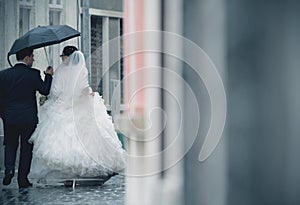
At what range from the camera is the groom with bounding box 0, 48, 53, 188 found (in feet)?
34.0

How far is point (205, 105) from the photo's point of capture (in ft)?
9.27

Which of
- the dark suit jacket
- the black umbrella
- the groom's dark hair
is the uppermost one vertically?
the black umbrella

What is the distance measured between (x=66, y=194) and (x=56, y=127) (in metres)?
1.23

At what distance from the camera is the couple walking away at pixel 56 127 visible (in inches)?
410

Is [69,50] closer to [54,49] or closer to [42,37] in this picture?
[42,37]

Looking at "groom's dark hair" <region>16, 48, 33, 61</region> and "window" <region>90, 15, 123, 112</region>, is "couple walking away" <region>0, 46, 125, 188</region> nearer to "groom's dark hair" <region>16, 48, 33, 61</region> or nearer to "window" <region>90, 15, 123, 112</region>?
"groom's dark hair" <region>16, 48, 33, 61</region>

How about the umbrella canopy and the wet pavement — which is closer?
the wet pavement

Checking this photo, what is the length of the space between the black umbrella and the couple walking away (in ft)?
0.68

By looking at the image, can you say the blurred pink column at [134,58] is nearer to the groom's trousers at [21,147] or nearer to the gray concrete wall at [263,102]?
the gray concrete wall at [263,102]

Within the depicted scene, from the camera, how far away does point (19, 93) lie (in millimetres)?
10375

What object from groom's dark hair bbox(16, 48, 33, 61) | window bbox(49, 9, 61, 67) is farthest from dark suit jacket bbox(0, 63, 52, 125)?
window bbox(49, 9, 61, 67)

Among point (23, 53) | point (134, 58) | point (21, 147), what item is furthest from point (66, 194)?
point (134, 58)

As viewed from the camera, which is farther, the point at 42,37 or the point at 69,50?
the point at 42,37

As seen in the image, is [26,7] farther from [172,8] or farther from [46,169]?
[172,8]
